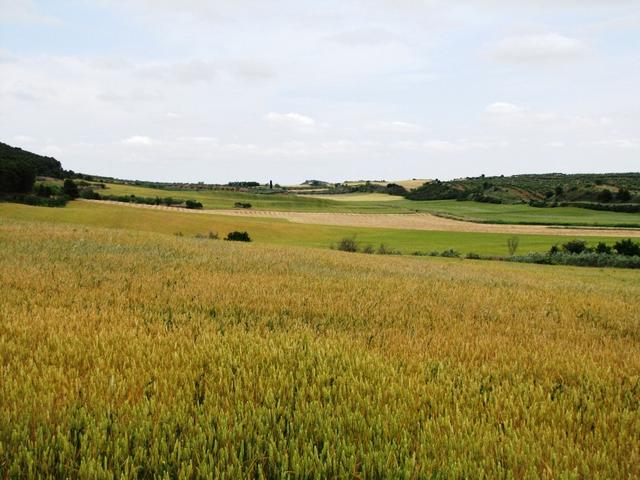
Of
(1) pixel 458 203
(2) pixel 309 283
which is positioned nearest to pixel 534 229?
(1) pixel 458 203

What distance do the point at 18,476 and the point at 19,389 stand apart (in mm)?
1360

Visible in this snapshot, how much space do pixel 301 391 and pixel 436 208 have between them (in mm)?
145974

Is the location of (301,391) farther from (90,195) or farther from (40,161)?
(40,161)

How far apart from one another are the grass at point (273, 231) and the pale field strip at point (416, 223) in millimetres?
6774

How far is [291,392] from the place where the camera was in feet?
14.4

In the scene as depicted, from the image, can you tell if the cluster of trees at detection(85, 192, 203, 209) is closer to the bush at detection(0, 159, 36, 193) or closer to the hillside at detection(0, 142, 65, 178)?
the bush at detection(0, 159, 36, 193)

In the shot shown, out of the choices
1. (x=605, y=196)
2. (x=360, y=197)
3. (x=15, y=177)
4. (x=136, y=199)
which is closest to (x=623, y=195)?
(x=605, y=196)

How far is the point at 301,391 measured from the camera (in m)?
4.34

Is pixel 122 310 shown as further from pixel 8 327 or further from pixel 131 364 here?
pixel 131 364

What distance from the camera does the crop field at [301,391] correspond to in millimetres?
3227

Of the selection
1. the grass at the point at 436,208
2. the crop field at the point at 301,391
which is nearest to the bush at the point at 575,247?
the grass at the point at 436,208

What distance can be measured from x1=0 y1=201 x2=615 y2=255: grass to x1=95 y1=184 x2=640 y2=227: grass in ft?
92.9

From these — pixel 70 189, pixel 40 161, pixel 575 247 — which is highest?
pixel 40 161

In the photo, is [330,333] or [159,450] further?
[330,333]
